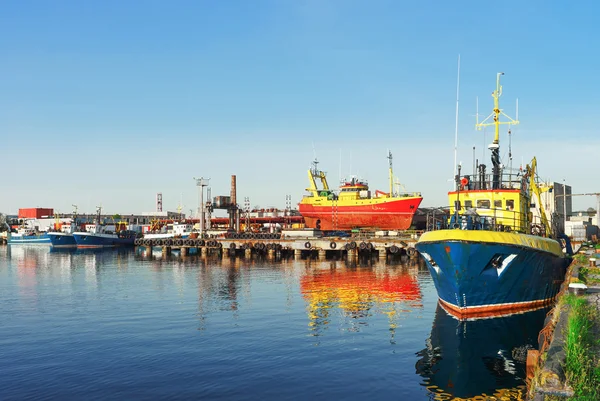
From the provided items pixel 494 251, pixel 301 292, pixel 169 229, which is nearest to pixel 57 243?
pixel 169 229

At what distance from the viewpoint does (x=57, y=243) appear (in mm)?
107875

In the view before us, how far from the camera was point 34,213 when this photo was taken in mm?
172875

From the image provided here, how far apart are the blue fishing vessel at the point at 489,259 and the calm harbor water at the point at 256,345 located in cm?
92

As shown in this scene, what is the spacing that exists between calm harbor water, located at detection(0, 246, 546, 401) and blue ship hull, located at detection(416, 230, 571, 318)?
2.59 ft

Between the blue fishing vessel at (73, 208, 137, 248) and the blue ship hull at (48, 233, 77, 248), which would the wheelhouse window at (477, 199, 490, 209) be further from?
the blue ship hull at (48, 233, 77, 248)

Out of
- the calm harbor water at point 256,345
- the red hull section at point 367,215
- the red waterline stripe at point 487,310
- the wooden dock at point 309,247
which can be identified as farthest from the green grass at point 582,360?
the red hull section at point 367,215

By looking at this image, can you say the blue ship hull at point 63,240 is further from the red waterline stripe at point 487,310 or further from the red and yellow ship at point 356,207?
the red waterline stripe at point 487,310

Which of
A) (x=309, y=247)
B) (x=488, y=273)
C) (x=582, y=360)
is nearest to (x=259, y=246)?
(x=309, y=247)

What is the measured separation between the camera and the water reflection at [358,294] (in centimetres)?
2541

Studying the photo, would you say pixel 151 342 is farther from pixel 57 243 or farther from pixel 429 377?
pixel 57 243

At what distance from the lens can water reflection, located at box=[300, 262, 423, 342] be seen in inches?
1000

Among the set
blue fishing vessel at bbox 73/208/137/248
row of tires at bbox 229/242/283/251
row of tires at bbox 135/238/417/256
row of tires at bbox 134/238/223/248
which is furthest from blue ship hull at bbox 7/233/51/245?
row of tires at bbox 229/242/283/251

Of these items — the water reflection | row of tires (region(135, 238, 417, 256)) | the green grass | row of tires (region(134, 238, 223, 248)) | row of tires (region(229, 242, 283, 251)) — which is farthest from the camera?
row of tires (region(134, 238, 223, 248))

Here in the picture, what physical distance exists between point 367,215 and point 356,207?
8.26 feet
